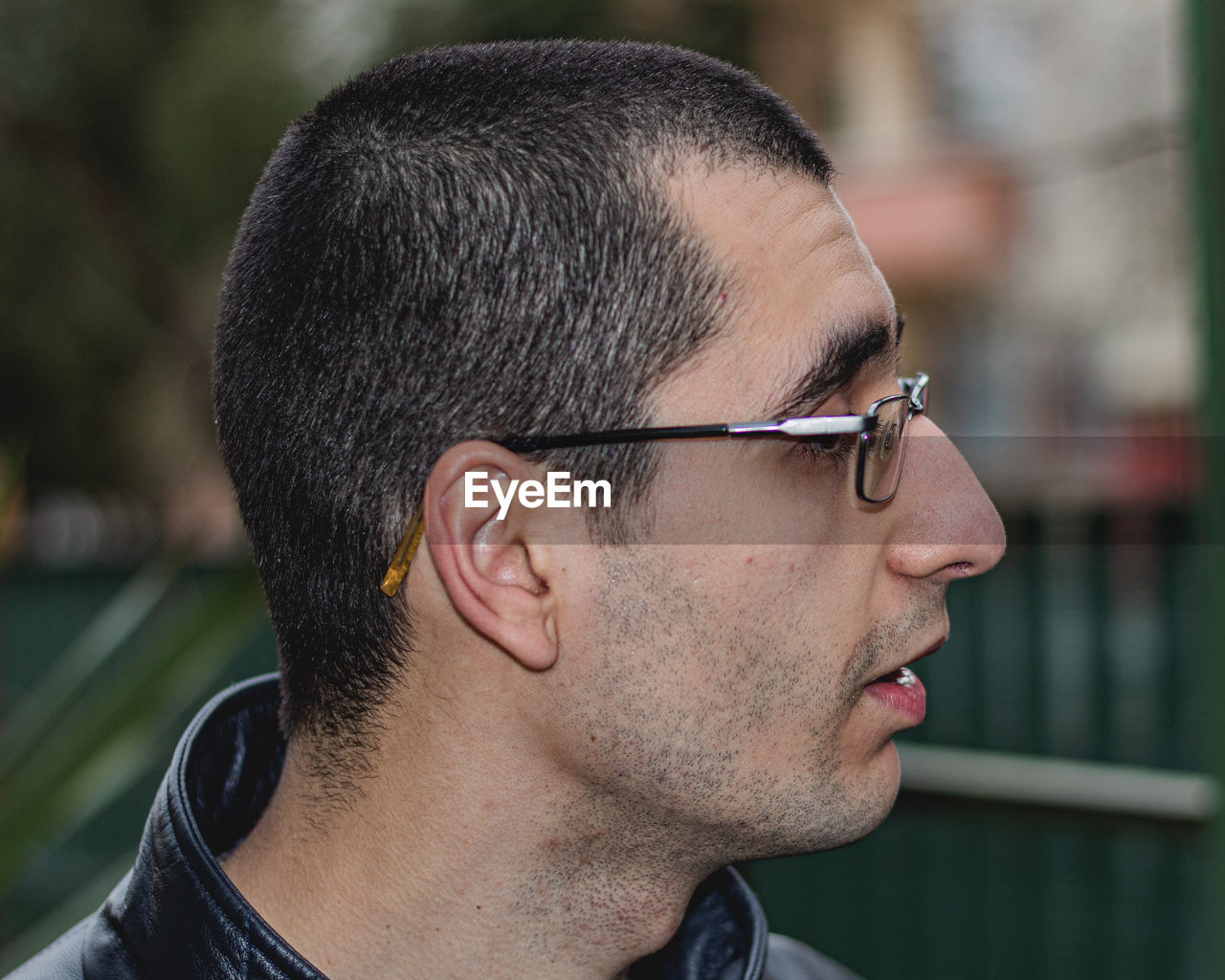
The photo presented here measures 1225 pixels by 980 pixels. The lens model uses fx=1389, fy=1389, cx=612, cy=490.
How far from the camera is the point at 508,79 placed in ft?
5.37

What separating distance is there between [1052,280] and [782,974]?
16.5 meters

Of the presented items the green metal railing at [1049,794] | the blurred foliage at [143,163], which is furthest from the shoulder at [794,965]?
the blurred foliage at [143,163]

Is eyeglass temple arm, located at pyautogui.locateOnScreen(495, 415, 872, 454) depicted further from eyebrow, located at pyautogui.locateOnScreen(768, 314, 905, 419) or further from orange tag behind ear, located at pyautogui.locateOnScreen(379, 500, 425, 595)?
orange tag behind ear, located at pyautogui.locateOnScreen(379, 500, 425, 595)

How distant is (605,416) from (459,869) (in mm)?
552

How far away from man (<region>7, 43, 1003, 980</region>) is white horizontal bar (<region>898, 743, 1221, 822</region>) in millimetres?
2444

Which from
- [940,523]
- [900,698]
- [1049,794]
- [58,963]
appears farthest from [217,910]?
[1049,794]

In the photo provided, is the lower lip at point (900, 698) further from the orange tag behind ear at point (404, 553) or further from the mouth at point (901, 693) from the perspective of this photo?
the orange tag behind ear at point (404, 553)

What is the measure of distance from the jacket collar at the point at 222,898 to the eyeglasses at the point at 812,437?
367mm

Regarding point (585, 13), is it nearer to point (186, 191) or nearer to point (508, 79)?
point (186, 191)

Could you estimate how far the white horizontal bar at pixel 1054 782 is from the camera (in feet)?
12.4

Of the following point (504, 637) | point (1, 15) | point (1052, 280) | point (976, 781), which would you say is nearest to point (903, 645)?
point (504, 637)

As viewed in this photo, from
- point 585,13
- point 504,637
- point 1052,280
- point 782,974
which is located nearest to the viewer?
point 504,637

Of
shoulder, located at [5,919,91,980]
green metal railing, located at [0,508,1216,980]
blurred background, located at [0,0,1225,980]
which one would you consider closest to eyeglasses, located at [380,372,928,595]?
blurred background, located at [0,0,1225,980]

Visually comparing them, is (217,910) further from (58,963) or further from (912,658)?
(912,658)
